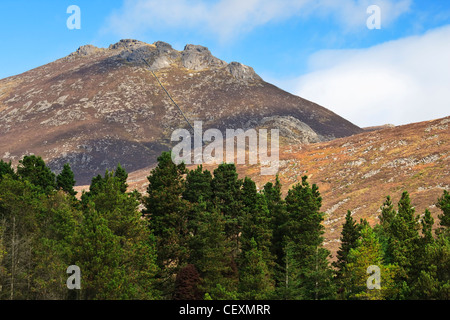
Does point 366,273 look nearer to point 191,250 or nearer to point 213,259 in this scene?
point 213,259

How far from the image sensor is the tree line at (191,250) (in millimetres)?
41188

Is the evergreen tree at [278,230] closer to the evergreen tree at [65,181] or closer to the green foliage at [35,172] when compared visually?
the evergreen tree at [65,181]

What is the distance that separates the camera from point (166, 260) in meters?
50.8

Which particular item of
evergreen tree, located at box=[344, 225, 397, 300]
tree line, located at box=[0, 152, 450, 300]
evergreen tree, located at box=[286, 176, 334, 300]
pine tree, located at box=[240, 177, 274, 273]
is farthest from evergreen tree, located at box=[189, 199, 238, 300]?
evergreen tree, located at box=[344, 225, 397, 300]

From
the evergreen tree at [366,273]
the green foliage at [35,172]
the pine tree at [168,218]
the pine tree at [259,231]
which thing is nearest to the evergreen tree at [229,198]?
the pine tree at [259,231]

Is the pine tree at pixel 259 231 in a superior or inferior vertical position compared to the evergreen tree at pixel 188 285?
superior

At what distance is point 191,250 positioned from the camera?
165 ft

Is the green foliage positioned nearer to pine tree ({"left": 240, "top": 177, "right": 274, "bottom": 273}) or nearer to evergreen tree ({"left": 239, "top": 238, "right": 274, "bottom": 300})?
pine tree ({"left": 240, "top": 177, "right": 274, "bottom": 273})

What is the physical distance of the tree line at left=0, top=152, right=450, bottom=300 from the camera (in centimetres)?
4119

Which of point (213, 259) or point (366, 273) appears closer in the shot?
point (366, 273)

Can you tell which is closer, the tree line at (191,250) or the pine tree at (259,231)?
the tree line at (191,250)

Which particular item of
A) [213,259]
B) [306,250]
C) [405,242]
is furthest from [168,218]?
[405,242]

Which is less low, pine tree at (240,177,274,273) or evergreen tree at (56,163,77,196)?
evergreen tree at (56,163,77,196)

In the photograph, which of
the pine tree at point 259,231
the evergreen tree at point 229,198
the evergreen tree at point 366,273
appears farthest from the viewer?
the evergreen tree at point 229,198
